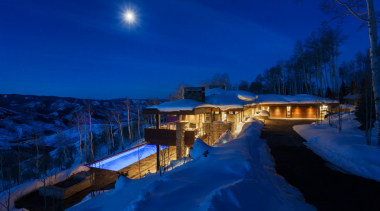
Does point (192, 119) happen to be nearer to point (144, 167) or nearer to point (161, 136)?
point (161, 136)

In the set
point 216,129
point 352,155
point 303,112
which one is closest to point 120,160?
point 216,129

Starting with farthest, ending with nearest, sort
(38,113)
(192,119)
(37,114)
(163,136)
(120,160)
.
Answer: (38,113), (37,114), (192,119), (120,160), (163,136)

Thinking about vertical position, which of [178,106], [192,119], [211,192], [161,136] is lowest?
[161,136]

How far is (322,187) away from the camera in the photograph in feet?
13.6

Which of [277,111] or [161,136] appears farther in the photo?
[277,111]

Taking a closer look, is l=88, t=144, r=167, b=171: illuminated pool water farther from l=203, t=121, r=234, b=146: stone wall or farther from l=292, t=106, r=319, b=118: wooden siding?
l=292, t=106, r=319, b=118: wooden siding

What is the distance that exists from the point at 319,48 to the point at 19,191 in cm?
3555

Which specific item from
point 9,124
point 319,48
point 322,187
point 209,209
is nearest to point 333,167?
point 322,187

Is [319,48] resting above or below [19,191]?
above

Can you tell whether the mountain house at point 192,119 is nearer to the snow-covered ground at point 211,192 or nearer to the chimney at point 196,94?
the chimney at point 196,94

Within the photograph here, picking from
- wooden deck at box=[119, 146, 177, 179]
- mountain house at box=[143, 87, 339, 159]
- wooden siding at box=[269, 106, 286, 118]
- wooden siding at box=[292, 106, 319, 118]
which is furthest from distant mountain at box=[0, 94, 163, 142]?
wooden siding at box=[292, 106, 319, 118]

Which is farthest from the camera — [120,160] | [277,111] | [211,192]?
[277,111]

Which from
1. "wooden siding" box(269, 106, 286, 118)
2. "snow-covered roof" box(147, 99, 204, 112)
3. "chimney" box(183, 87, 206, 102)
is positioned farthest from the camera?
"wooden siding" box(269, 106, 286, 118)

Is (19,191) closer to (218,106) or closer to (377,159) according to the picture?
(218,106)
